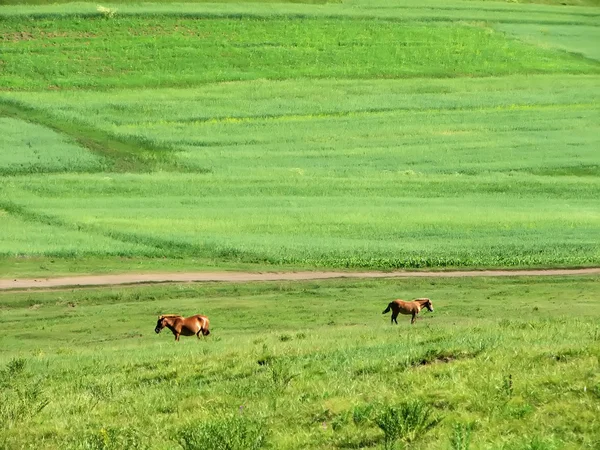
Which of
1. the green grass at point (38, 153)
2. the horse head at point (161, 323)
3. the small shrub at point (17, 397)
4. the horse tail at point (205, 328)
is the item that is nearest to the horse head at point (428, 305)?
the horse tail at point (205, 328)

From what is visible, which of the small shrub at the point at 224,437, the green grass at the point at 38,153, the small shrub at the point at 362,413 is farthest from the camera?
the green grass at the point at 38,153

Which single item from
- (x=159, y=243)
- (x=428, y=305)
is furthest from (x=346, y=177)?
(x=428, y=305)

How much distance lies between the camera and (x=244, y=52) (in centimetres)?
8912

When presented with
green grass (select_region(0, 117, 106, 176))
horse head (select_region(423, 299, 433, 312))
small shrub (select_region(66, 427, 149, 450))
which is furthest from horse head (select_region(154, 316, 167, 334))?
green grass (select_region(0, 117, 106, 176))

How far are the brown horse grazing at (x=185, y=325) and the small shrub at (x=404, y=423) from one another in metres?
14.6

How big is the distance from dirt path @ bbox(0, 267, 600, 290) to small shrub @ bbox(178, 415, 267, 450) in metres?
25.0

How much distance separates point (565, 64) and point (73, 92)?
140ft

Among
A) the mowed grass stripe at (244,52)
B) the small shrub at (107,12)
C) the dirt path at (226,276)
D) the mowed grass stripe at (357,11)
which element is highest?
the mowed grass stripe at (357,11)

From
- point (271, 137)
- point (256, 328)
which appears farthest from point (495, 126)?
point (256, 328)

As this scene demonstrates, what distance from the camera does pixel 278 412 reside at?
1528 centimetres

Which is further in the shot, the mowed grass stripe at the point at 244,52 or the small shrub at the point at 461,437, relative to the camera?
the mowed grass stripe at the point at 244,52

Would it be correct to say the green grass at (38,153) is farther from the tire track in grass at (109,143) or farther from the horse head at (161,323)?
the horse head at (161,323)

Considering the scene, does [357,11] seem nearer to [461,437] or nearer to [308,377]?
[308,377]

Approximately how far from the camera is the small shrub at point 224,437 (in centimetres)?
1284
